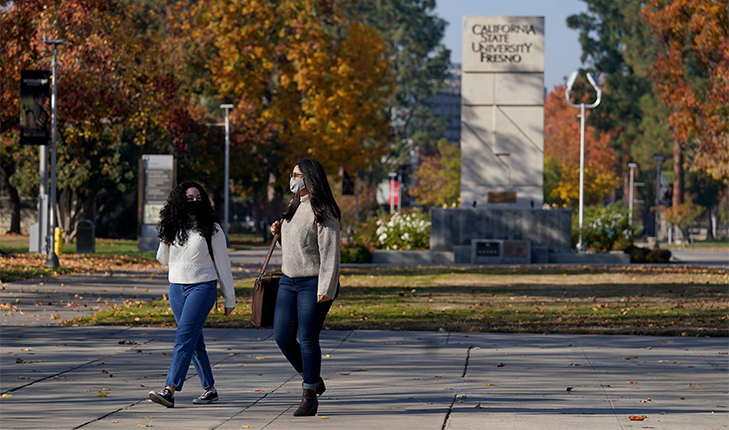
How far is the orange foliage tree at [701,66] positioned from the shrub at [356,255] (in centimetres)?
1607

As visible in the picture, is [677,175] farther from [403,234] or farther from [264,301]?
[264,301]

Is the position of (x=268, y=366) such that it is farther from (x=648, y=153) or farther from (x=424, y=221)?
(x=648, y=153)

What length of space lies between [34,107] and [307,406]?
19.9m

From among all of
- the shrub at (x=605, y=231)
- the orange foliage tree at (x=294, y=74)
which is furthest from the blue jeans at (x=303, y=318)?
the orange foliage tree at (x=294, y=74)

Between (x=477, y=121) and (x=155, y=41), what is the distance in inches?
556

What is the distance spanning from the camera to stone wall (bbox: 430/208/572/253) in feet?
101

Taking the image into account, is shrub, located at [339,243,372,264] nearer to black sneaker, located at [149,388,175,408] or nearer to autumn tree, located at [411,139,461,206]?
black sneaker, located at [149,388,175,408]

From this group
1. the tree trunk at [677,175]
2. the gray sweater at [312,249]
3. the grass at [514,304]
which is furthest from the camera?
the tree trunk at [677,175]

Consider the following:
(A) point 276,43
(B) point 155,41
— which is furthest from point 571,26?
(B) point 155,41

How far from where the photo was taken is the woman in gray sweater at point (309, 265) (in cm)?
723

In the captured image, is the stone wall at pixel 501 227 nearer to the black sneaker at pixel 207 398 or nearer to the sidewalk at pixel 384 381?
the sidewalk at pixel 384 381

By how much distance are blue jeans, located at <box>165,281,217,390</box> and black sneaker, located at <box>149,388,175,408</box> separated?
9 centimetres

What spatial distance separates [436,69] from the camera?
87000 millimetres

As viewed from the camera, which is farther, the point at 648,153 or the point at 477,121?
the point at 648,153
